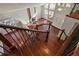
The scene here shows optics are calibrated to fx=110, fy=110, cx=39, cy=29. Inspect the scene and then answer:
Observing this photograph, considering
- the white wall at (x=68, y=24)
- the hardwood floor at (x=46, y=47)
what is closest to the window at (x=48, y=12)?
the white wall at (x=68, y=24)

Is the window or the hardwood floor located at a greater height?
the window

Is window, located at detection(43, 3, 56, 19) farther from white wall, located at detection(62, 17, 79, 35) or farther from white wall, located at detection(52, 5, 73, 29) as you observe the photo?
white wall, located at detection(62, 17, 79, 35)

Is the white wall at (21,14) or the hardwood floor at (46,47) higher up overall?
the white wall at (21,14)

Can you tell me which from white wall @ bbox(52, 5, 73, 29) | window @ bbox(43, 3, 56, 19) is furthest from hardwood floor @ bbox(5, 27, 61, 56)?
window @ bbox(43, 3, 56, 19)

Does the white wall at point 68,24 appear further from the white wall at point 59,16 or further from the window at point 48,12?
the window at point 48,12

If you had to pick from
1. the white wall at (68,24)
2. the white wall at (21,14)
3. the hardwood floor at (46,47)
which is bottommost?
the hardwood floor at (46,47)

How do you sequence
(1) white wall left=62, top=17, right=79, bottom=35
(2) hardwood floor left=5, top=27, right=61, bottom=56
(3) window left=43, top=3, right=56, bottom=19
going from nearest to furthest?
(3) window left=43, top=3, right=56, bottom=19 → (1) white wall left=62, top=17, right=79, bottom=35 → (2) hardwood floor left=5, top=27, right=61, bottom=56

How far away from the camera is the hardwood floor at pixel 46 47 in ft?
6.45

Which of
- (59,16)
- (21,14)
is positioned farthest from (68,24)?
(21,14)

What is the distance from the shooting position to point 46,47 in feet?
7.62

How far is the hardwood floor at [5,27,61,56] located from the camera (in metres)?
1.97

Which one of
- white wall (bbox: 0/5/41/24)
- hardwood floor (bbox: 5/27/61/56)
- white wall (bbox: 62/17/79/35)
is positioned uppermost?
white wall (bbox: 0/5/41/24)

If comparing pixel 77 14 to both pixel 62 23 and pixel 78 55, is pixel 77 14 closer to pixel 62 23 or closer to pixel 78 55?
pixel 62 23

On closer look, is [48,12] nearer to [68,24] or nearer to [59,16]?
[59,16]
